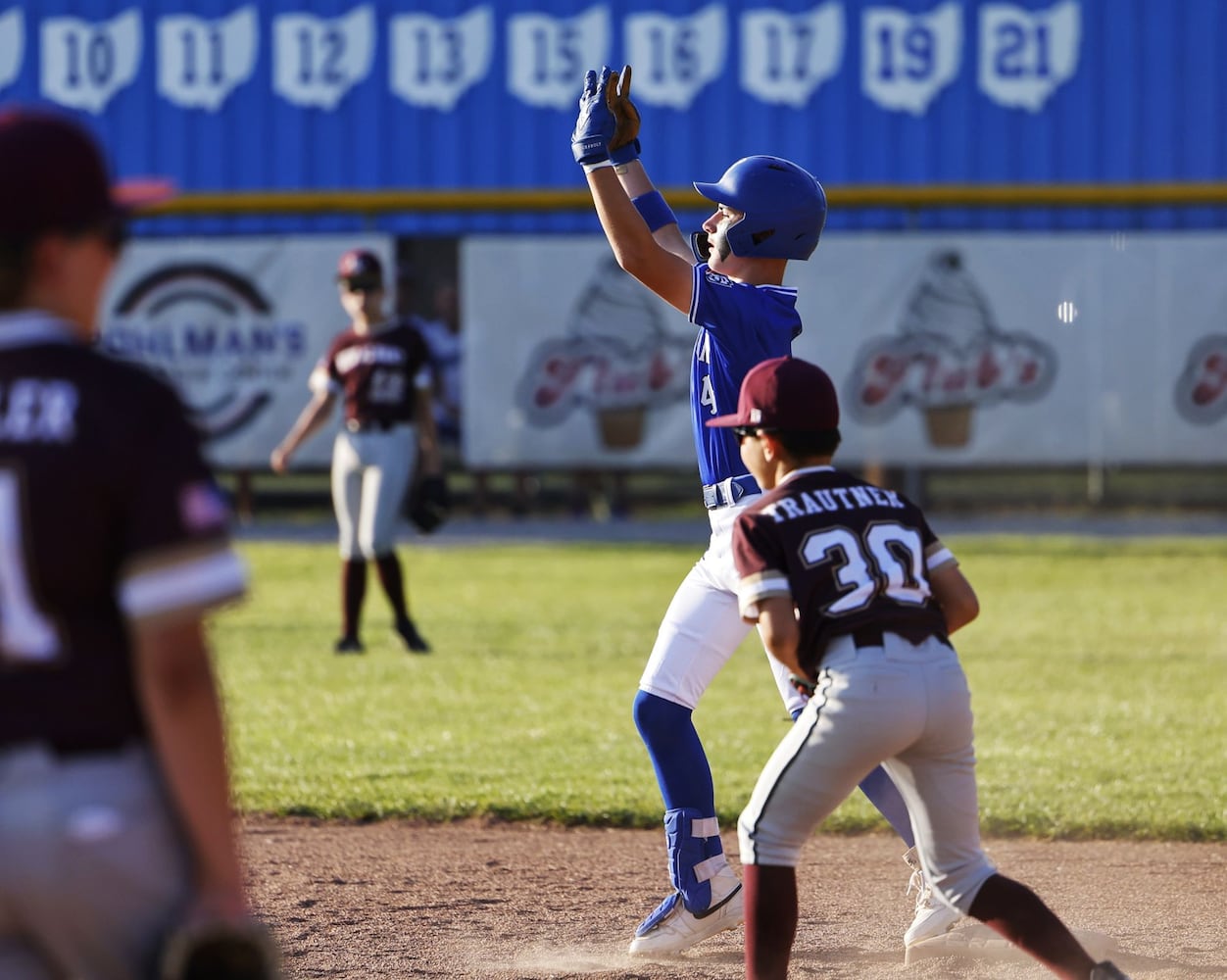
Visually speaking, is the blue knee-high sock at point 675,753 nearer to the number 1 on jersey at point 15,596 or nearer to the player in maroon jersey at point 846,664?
the player in maroon jersey at point 846,664

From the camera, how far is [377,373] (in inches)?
375

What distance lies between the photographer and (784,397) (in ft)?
11.3

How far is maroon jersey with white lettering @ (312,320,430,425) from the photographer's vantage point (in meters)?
9.46

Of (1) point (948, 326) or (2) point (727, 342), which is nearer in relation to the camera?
(2) point (727, 342)

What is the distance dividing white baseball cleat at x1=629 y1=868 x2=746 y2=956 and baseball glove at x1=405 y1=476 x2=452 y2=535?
6.06 m

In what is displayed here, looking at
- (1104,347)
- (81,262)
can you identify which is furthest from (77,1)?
(81,262)

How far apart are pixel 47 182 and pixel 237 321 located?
14.8m

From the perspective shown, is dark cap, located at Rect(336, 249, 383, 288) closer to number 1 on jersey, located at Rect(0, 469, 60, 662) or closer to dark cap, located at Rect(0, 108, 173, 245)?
dark cap, located at Rect(0, 108, 173, 245)

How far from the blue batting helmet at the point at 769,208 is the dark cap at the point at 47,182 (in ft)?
7.73

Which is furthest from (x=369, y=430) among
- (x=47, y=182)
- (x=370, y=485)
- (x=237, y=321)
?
(x=237, y=321)

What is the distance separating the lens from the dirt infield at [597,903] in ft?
13.9

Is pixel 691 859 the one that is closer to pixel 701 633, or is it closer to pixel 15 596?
pixel 701 633

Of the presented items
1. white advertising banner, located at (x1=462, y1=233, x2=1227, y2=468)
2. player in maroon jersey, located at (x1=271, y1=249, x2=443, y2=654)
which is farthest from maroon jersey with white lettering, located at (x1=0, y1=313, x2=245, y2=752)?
white advertising banner, located at (x1=462, y1=233, x2=1227, y2=468)

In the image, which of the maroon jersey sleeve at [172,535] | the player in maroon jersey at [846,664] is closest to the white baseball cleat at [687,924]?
the player in maroon jersey at [846,664]
